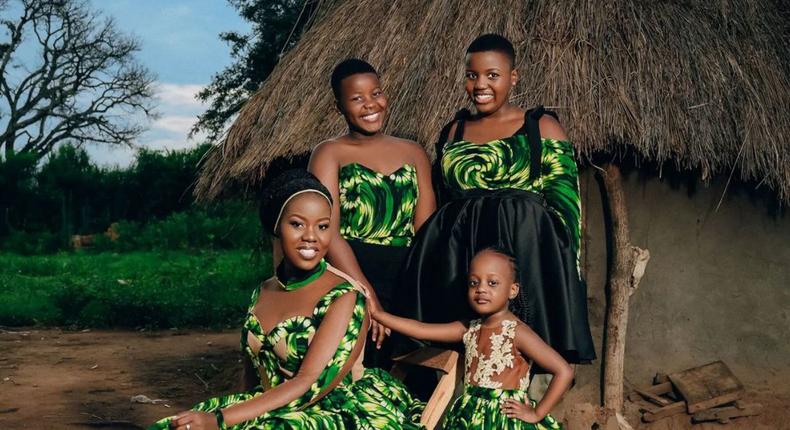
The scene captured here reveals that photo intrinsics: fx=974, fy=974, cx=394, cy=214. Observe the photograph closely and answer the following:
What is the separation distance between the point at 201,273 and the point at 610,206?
988 cm

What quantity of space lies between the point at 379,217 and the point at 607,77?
2686 millimetres

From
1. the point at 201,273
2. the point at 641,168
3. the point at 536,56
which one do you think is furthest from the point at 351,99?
the point at 201,273

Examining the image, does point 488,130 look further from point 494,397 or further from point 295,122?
point 295,122

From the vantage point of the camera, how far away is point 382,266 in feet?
11.3

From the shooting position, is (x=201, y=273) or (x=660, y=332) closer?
(x=660, y=332)

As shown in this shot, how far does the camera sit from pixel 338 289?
9.18 feet

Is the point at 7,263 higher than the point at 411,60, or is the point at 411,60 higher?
the point at 411,60

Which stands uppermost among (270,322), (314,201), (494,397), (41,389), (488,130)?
(488,130)

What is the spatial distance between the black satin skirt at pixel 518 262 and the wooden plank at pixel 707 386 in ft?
8.42

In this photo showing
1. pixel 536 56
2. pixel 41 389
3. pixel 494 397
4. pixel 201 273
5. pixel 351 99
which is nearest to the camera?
pixel 494 397

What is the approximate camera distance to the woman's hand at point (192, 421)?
96.3 inches

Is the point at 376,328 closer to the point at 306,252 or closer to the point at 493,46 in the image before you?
the point at 306,252

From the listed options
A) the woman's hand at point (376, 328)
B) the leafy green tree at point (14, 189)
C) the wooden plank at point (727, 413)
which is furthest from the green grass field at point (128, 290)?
the woman's hand at point (376, 328)

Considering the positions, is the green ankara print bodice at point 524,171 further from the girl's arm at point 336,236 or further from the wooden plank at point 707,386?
the wooden plank at point 707,386
